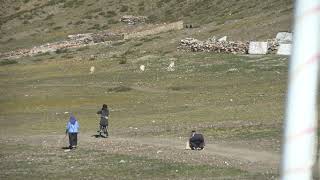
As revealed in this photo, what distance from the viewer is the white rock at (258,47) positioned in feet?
233

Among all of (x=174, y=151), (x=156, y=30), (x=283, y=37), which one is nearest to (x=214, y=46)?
(x=283, y=37)

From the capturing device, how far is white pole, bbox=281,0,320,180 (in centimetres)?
396

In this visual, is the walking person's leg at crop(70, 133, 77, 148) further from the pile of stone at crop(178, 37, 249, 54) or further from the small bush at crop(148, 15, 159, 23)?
the small bush at crop(148, 15, 159, 23)

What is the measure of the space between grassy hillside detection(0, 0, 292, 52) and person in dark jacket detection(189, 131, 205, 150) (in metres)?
53.7

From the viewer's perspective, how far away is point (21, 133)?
39.5m

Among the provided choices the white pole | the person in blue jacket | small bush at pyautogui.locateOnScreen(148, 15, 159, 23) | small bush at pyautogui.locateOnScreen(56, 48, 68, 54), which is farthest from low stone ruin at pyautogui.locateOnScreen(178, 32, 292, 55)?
the white pole

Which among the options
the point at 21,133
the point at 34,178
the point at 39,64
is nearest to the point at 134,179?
the point at 34,178

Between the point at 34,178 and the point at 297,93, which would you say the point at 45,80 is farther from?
the point at 297,93

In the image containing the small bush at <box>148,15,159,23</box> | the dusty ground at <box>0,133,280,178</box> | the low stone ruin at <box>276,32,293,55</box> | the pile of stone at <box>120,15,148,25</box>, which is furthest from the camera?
the small bush at <box>148,15,159,23</box>

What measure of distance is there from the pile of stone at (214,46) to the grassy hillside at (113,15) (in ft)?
18.0

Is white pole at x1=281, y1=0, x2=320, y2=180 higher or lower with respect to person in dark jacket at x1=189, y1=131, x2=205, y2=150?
higher

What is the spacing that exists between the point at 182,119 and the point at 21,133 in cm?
868

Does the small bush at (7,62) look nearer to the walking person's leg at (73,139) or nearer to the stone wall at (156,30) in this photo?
the stone wall at (156,30)

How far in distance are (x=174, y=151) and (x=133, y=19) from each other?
281ft
